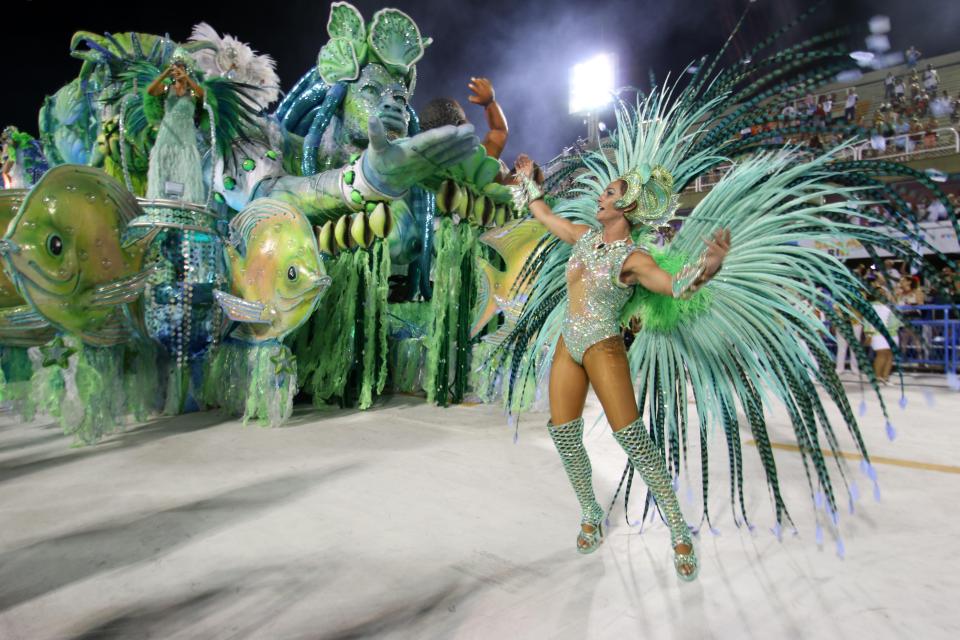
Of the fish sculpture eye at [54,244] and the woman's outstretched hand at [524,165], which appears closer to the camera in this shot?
the woman's outstretched hand at [524,165]

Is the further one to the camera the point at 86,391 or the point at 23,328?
the point at 23,328

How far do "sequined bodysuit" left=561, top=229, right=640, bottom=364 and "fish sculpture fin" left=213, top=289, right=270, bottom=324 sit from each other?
2771 millimetres

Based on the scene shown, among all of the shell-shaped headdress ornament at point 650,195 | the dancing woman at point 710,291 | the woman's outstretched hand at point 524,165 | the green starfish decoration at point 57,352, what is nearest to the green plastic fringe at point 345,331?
the green starfish decoration at point 57,352

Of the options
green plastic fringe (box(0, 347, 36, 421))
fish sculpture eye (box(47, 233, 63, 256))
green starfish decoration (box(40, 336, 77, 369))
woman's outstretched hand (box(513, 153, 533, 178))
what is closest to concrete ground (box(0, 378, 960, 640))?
green plastic fringe (box(0, 347, 36, 421))

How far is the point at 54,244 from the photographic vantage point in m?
3.30

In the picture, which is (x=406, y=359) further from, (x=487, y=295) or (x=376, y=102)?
(x=376, y=102)

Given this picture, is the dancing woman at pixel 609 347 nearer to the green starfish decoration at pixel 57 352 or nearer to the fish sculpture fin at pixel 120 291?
the fish sculpture fin at pixel 120 291

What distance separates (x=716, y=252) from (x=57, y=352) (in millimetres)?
3788

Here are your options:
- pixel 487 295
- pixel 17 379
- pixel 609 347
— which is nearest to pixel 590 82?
pixel 487 295

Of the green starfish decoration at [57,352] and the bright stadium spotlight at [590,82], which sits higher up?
the bright stadium spotlight at [590,82]

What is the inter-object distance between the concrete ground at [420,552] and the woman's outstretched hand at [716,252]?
41.4 inches

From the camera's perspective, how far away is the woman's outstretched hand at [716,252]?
1.65m

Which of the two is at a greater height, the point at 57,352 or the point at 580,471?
the point at 57,352

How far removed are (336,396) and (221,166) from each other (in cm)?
245
